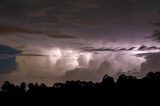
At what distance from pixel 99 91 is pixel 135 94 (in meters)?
16.1

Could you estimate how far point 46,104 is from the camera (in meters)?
113

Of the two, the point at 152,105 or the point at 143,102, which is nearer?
the point at 152,105

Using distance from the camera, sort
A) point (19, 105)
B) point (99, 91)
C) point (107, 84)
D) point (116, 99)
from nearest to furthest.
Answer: point (19, 105) → point (116, 99) → point (99, 91) → point (107, 84)

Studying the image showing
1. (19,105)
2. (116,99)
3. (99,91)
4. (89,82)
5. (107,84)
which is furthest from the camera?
(89,82)

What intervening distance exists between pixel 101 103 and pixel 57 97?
62.6ft

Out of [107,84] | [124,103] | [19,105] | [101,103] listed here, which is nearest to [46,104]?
[19,105]

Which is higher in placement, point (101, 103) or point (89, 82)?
point (89, 82)

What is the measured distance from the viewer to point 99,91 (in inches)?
5157

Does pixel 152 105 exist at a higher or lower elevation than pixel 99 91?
lower

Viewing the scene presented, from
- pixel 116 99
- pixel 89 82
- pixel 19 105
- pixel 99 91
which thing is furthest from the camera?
pixel 89 82

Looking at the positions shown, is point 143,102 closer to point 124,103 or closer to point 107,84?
point 124,103

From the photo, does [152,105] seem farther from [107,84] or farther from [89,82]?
[89,82]

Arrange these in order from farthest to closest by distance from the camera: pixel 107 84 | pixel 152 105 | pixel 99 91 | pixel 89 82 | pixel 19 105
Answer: pixel 89 82 → pixel 107 84 → pixel 99 91 → pixel 19 105 → pixel 152 105

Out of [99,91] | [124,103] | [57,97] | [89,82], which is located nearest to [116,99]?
[124,103]
